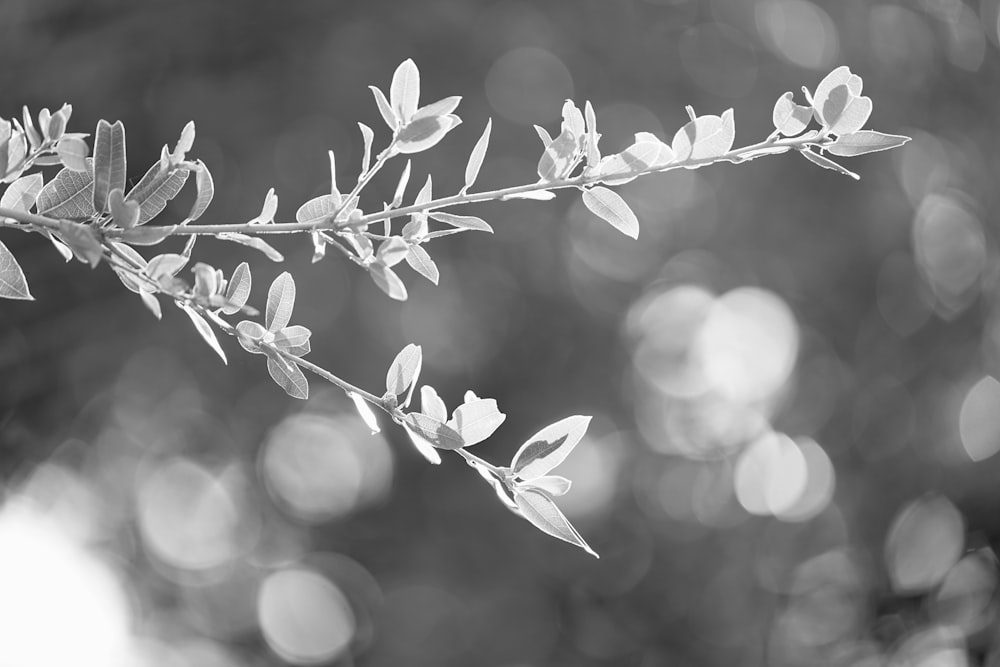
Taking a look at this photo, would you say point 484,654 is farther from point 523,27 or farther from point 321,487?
point 523,27

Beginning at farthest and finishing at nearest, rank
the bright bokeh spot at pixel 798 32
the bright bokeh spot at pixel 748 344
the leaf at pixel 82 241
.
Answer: the bright bokeh spot at pixel 748 344 < the bright bokeh spot at pixel 798 32 < the leaf at pixel 82 241

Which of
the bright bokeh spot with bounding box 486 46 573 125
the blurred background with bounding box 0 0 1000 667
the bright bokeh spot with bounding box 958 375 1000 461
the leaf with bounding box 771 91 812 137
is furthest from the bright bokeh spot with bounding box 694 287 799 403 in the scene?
the leaf with bounding box 771 91 812 137

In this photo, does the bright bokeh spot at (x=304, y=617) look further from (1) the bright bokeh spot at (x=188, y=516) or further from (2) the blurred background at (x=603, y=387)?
(1) the bright bokeh spot at (x=188, y=516)

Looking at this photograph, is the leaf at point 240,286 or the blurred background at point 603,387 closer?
the leaf at point 240,286

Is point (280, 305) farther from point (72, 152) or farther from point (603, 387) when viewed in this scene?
point (603, 387)

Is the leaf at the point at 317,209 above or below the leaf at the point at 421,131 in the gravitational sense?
below

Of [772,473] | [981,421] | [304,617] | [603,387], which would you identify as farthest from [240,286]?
[304,617]

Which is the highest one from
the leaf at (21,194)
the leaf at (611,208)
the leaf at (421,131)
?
the leaf at (421,131)

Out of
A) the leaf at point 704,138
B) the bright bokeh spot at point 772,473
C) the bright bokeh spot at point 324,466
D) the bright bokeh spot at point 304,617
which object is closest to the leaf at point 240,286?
the leaf at point 704,138
